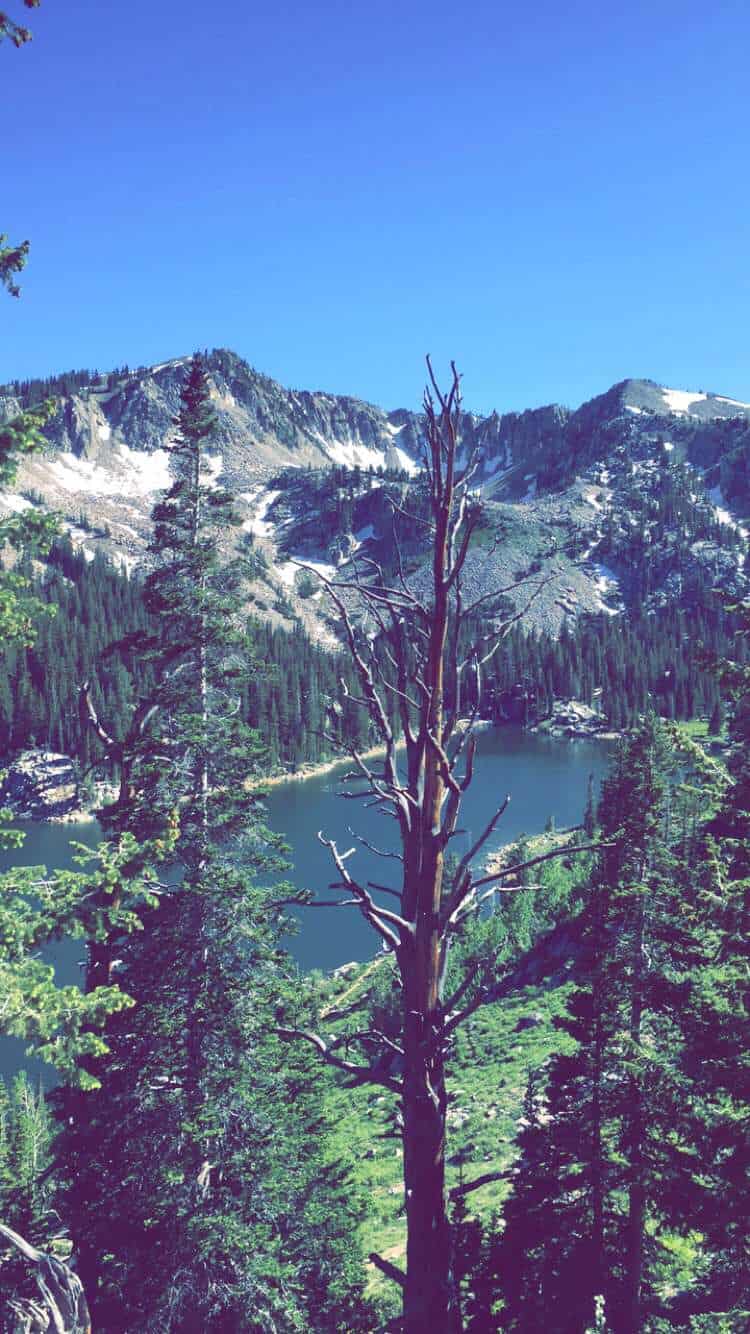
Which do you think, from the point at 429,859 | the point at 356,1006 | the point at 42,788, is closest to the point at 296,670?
the point at 42,788

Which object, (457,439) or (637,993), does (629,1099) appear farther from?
(457,439)

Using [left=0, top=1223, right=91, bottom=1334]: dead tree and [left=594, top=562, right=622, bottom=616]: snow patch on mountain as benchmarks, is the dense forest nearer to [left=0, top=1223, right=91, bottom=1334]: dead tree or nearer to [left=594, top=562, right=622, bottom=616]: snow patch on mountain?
[left=594, top=562, right=622, bottom=616]: snow patch on mountain

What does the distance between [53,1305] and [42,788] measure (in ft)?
280

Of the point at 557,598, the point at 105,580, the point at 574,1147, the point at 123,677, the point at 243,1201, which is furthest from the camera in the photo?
the point at 557,598

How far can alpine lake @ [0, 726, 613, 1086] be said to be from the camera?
4509 cm

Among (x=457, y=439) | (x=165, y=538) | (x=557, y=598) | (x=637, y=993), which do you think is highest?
(x=557, y=598)

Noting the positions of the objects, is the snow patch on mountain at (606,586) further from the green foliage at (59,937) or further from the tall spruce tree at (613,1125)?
the green foliage at (59,937)

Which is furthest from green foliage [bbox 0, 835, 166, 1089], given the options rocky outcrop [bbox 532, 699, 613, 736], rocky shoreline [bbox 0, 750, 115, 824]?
rocky outcrop [bbox 532, 699, 613, 736]

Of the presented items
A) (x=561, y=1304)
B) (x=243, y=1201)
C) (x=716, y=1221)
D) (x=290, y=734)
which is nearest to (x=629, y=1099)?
(x=561, y=1304)

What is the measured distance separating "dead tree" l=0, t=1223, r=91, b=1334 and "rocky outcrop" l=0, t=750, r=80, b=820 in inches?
2986

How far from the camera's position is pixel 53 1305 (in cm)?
542

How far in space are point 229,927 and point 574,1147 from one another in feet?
19.9

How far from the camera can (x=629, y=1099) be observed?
37.0 ft

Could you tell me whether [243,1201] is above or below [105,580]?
below
